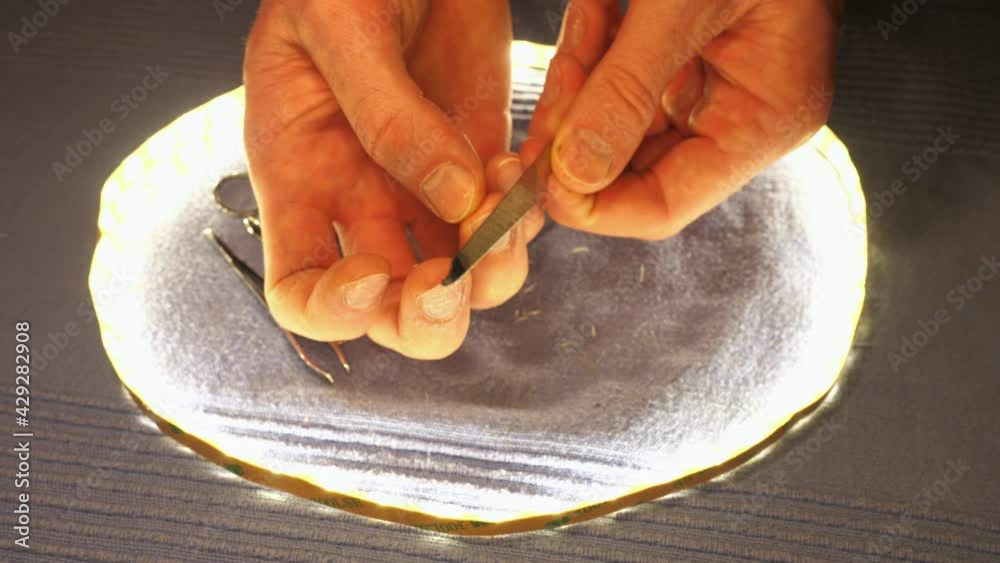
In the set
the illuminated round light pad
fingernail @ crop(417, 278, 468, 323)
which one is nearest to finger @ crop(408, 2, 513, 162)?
the illuminated round light pad

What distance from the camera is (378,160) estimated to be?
0.54 metres

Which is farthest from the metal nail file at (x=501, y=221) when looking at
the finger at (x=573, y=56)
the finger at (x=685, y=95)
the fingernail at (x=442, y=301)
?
the finger at (x=685, y=95)

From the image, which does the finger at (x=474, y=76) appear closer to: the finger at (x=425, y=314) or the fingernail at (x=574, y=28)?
the fingernail at (x=574, y=28)

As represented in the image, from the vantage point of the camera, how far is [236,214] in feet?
2.30

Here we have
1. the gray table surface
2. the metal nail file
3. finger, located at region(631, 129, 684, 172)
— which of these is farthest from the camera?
finger, located at region(631, 129, 684, 172)

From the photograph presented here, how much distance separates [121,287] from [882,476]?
571mm

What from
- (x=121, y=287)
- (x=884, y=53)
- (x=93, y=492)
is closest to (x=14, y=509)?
(x=93, y=492)

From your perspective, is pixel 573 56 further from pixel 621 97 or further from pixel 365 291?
pixel 365 291

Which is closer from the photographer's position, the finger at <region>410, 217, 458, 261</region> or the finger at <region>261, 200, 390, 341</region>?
the finger at <region>261, 200, 390, 341</region>

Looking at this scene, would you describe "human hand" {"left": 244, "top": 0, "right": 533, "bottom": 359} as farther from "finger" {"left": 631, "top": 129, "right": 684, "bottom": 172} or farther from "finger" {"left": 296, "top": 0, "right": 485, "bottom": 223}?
"finger" {"left": 631, "top": 129, "right": 684, "bottom": 172}

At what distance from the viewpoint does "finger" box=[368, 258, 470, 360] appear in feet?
1.65

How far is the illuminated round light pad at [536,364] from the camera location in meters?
0.57

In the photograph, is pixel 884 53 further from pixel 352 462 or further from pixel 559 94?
pixel 352 462

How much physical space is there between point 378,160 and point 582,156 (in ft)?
0.43
